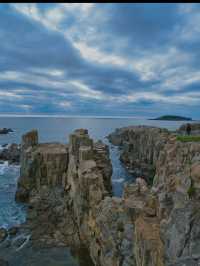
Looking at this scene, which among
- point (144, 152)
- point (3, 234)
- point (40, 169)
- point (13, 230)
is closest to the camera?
point (3, 234)

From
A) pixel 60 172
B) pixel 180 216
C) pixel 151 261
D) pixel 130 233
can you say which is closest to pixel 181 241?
pixel 180 216

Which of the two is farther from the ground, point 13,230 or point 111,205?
point 111,205

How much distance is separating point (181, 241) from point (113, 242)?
12.3m

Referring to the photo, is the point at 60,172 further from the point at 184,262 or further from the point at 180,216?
the point at 184,262

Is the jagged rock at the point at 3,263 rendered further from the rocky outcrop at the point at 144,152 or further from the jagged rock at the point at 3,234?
the rocky outcrop at the point at 144,152

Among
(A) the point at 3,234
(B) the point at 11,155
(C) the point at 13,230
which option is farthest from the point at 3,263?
(B) the point at 11,155

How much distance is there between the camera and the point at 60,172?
1984 inches

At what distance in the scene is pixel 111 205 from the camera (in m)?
26.1

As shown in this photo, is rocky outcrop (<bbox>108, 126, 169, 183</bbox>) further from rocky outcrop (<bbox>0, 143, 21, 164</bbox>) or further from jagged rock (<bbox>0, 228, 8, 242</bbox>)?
jagged rock (<bbox>0, 228, 8, 242</bbox>)

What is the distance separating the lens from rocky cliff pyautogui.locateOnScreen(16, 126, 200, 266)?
13664 mm

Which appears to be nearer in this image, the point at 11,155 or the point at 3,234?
the point at 3,234

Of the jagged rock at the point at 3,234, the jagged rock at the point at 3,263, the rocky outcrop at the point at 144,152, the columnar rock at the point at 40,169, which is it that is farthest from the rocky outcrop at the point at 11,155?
the jagged rock at the point at 3,263

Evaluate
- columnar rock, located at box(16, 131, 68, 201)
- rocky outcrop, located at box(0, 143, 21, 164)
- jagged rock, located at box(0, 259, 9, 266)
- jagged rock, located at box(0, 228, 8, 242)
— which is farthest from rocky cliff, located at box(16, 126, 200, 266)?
rocky outcrop, located at box(0, 143, 21, 164)

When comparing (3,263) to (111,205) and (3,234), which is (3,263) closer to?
(3,234)
